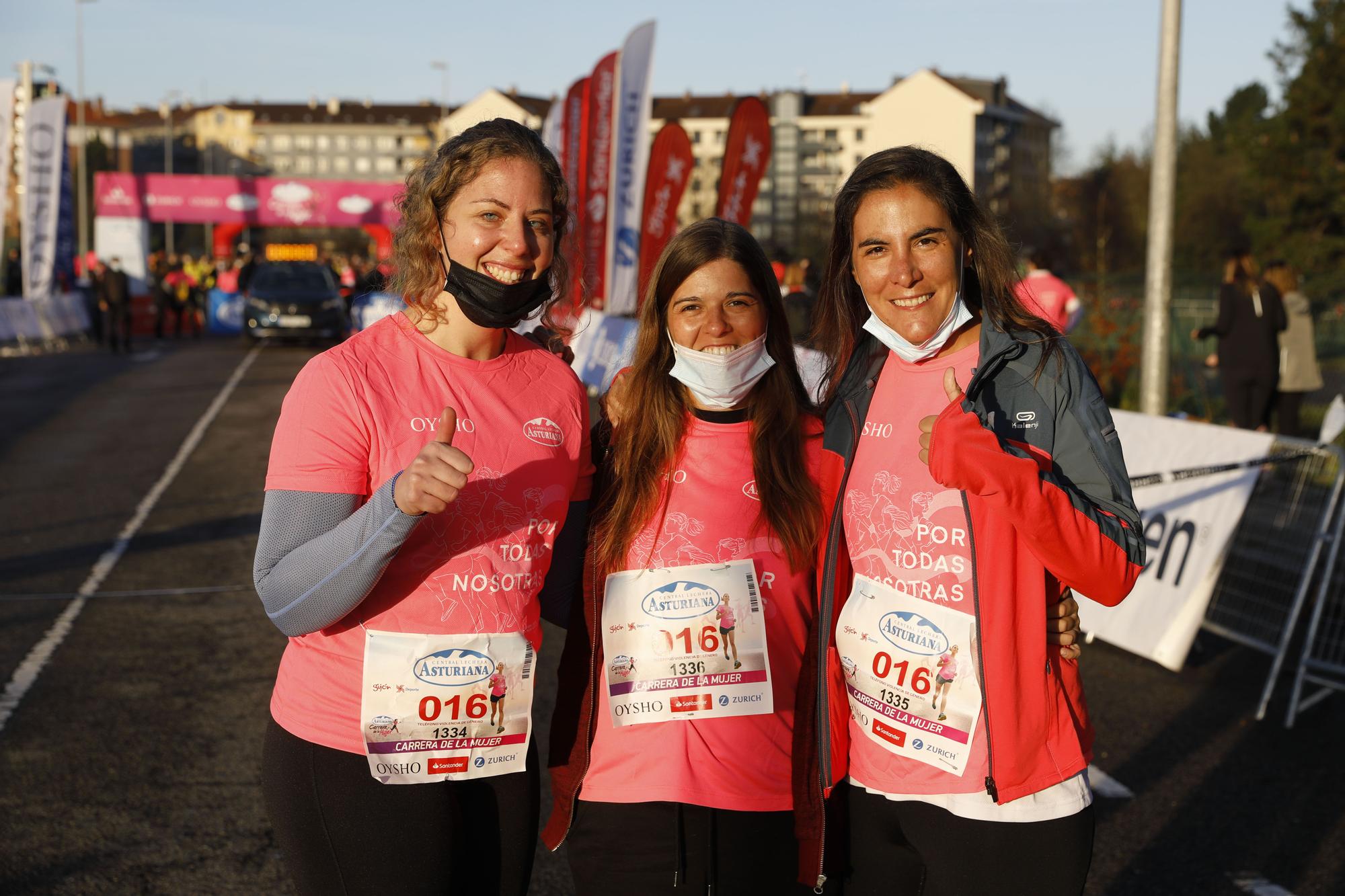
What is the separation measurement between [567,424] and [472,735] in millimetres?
657

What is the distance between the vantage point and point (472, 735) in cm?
236

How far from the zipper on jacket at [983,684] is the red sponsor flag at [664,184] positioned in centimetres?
1569

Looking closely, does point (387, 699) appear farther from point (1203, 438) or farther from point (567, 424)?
point (1203, 438)

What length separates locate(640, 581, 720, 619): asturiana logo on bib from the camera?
2625 millimetres

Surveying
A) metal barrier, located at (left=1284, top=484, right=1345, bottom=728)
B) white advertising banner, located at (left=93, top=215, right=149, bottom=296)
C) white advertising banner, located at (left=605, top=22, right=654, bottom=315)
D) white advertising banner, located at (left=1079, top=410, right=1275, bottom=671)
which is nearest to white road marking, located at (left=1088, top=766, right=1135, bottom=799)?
metal barrier, located at (left=1284, top=484, right=1345, bottom=728)

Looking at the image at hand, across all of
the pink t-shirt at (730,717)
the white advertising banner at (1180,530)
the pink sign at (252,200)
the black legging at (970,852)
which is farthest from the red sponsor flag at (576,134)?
the pink sign at (252,200)

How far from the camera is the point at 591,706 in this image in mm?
2668

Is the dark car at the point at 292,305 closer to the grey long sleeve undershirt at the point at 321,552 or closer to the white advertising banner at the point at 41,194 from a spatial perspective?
the white advertising banner at the point at 41,194

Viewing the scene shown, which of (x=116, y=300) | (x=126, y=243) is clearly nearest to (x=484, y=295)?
(x=116, y=300)

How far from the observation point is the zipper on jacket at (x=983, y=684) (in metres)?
2.43

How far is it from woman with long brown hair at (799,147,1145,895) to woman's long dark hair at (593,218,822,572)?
0.31 feet

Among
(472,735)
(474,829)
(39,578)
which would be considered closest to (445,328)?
(472,735)

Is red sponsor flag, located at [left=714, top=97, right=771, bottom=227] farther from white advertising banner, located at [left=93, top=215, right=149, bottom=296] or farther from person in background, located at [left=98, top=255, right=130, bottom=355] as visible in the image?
white advertising banner, located at [left=93, top=215, right=149, bottom=296]

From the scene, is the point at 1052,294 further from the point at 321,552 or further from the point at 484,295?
the point at 321,552
